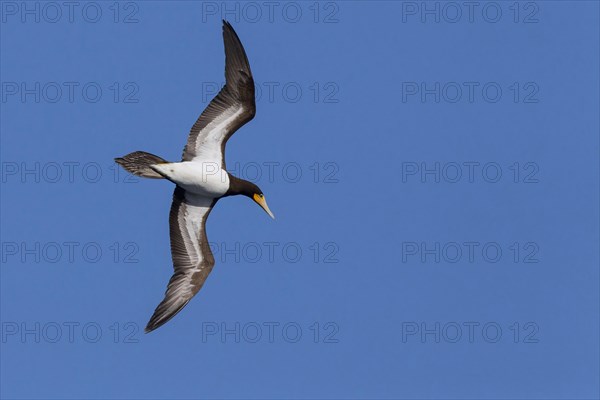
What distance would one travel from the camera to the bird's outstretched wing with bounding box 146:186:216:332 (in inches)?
1129

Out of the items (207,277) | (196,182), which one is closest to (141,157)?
(196,182)

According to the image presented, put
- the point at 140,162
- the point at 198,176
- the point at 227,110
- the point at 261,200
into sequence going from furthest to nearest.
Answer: the point at 261,200 → the point at 227,110 → the point at 198,176 → the point at 140,162

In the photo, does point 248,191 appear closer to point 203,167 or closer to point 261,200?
point 261,200

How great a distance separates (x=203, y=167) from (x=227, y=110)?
53.9 inches

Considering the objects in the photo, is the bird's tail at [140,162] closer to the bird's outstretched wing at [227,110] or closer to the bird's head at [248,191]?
the bird's outstretched wing at [227,110]

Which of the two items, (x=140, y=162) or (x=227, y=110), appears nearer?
(x=140, y=162)

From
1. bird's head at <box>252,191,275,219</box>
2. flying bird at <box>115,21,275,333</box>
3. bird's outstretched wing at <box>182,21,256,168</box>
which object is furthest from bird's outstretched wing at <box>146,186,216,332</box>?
bird's outstretched wing at <box>182,21,256,168</box>

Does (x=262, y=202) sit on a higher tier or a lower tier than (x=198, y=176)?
lower

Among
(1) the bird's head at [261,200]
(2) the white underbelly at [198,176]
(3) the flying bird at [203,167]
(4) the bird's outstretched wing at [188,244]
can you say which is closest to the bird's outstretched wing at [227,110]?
(3) the flying bird at [203,167]

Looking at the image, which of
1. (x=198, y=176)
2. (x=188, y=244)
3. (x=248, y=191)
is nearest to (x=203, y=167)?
(x=198, y=176)

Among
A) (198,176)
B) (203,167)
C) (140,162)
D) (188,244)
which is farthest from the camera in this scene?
(188,244)

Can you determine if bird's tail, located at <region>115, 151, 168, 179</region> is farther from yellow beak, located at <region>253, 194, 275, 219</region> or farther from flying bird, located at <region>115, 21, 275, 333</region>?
yellow beak, located at <region>253, 194, 275, 219</region>

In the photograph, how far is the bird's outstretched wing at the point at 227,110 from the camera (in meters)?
28.4

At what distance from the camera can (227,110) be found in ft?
93.6
